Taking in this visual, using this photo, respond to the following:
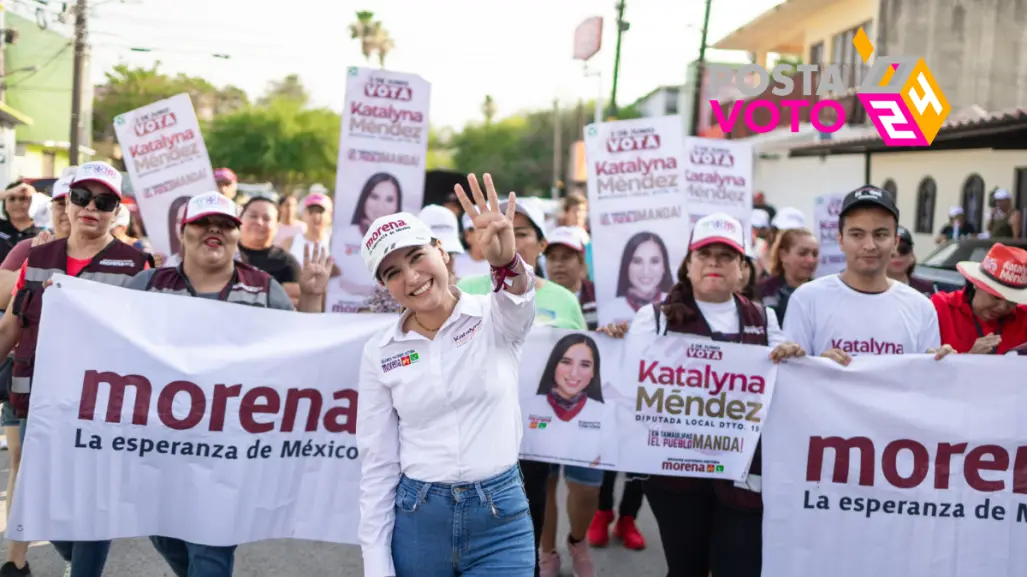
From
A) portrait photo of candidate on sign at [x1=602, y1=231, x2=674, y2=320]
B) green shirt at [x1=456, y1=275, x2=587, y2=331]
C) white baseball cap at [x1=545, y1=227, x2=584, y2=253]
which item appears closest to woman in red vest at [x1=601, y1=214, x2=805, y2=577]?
green shirt at [x1=456, y1=275, x2=587, y2=331]

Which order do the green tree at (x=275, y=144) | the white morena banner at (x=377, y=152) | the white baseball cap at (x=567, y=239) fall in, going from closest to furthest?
the white baseball cap at (x=567, y=239) → the white morena banner at (x=377, y=152) → the green tree at (x=275, y=144)

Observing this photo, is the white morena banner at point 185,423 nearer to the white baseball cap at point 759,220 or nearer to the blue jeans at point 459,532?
the blue jeans at point 459,532

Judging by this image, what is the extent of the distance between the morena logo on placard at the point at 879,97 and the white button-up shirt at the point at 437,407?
1599 centimetres

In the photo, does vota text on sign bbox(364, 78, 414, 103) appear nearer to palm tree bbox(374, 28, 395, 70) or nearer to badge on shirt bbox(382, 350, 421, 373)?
badge on shirt bbox(382, 350, 421, 373)

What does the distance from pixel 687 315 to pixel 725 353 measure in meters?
0.25

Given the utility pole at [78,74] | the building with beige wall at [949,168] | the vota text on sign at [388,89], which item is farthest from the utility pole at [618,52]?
the vota text on sign at [388,89]

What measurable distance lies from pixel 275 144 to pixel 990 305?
61739 mm

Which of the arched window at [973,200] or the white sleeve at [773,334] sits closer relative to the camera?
the white sleeve at [773,334]

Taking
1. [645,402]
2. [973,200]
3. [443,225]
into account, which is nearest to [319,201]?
[443,225]

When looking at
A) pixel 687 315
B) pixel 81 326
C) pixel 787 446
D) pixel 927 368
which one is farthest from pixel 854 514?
pixel 81 326

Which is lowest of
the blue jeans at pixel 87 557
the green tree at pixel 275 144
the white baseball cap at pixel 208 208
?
the blue jeans at pixel 87 557

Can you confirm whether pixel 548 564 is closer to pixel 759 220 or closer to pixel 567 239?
pixel 567 239

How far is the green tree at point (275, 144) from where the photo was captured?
63156 millimetres

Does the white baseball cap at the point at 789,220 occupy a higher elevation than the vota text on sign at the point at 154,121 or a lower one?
lower
